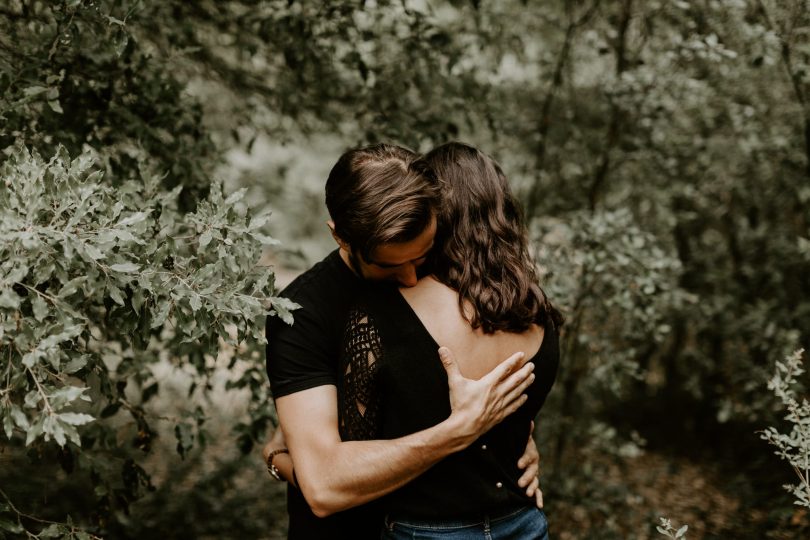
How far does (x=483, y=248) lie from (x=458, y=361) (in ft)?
1.23

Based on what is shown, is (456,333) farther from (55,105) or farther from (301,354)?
(55,105)

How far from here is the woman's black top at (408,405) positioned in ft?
6.06

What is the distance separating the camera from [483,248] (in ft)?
6.66

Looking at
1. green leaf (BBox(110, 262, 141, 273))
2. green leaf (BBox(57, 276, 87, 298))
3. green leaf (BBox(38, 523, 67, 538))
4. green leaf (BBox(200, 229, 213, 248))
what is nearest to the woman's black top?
green leaf (BBox(200, 229, 213, 248))

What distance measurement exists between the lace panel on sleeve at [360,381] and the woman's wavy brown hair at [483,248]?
11.2 inches

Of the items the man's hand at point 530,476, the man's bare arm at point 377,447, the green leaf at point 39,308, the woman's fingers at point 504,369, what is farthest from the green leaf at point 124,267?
the man's hand at point 530,476

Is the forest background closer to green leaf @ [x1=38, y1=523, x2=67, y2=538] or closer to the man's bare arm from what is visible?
green leaf @ [x1=38, y1=523, x2=67, y2=538]

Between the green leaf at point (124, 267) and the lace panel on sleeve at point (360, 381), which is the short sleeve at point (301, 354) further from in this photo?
the green leaf at point (124, 267)

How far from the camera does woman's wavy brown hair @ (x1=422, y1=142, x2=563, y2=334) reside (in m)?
1.91

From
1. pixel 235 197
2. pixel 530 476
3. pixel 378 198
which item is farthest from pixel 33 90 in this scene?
pixel 530 476

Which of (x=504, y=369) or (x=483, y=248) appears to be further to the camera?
(x=483, y=248)

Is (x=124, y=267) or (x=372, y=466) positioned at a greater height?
(x=124, y=267)

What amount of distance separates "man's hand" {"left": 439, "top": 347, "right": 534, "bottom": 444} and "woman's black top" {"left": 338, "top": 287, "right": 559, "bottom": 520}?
0.05 m

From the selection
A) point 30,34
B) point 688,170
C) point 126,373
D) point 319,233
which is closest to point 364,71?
point 30,34
